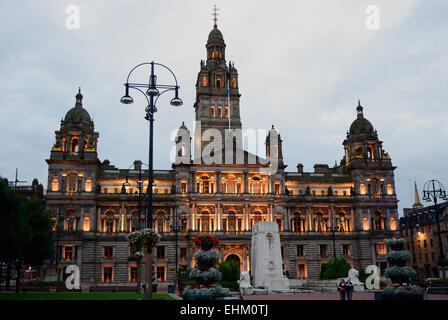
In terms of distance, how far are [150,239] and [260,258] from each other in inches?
952

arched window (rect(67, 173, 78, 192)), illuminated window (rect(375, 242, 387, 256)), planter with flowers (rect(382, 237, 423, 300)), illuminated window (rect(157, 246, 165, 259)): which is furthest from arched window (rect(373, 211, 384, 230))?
planter with flowers (rect(382, 237, 423, 300))

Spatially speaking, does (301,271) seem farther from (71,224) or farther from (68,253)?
(71,224)

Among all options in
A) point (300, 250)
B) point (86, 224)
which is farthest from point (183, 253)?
point (300, 250)

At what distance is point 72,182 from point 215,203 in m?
24.9

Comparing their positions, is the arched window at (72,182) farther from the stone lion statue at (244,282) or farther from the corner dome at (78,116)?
the stone lion statue at (244,282)

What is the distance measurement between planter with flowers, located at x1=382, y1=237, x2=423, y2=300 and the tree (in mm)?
27820

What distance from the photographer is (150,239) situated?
71.5 feet

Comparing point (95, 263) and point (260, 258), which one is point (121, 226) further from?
point (260, 258)

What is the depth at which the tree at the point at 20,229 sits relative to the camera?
33.3 m

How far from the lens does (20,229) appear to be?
3647 centimetres

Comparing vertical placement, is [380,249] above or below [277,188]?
below

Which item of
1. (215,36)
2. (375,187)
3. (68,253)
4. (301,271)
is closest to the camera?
(68,253)

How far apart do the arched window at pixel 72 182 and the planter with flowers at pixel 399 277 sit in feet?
192
